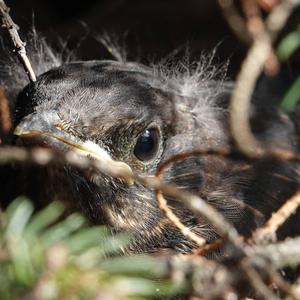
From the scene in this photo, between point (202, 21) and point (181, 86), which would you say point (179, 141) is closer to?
point (181, 86)

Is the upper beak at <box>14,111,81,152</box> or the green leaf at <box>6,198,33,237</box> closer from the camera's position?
the green leaf at <box>6,198,33,237</box>

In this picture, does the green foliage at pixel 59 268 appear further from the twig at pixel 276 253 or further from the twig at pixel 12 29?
the twig at pixel 12 29

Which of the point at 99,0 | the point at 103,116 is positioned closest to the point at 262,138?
the point at 103,116

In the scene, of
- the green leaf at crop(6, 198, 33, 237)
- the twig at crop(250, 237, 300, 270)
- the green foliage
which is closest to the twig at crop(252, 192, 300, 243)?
the twig at crop(250, 237, 300, 270)

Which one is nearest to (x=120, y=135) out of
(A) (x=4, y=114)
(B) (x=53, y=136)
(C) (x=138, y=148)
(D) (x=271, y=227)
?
(C) (x=138, y=148)

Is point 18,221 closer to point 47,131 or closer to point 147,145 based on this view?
point 47,131

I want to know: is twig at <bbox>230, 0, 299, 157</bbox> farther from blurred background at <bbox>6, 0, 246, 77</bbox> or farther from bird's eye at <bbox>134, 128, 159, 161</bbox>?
blurred background at <bbox>6, 0, 246, 77</bbox>
